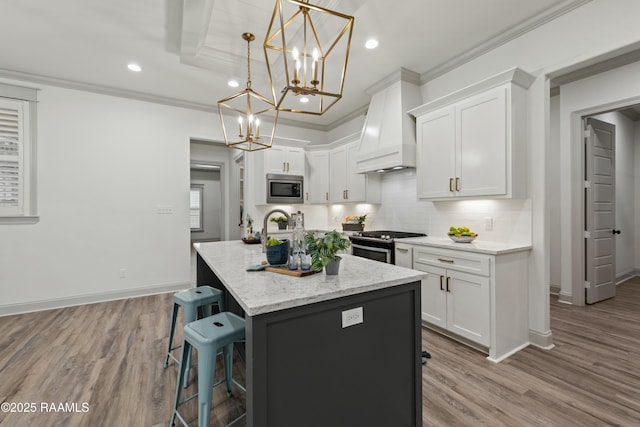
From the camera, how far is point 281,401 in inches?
49.3

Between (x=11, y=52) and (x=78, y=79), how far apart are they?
0.66m

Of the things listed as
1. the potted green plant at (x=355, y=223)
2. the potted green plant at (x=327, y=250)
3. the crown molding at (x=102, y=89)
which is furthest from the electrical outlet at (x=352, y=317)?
the crown molding at (x=102, y=89)

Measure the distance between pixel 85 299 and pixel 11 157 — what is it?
6.72 ft

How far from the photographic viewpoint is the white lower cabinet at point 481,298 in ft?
8.12

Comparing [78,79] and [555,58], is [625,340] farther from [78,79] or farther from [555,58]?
[78,79]

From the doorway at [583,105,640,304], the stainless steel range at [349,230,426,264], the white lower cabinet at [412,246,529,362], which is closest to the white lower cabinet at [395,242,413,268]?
the stainless steel range at [349,230,426,264]

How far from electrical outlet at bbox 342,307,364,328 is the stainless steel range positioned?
201 centimetres

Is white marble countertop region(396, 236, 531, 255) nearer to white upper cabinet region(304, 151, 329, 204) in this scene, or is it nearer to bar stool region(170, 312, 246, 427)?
bar stool region(170, 312, 246, 427)

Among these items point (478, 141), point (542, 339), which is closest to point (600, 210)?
point (542, 339)

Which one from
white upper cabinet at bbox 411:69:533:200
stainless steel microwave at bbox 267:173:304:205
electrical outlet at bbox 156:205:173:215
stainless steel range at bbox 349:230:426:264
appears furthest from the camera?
stainless steel microwave at bbox 267:173:304:205

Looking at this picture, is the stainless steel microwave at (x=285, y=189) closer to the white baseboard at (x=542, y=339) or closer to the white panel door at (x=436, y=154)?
the white panel door at (x=436, y=154)

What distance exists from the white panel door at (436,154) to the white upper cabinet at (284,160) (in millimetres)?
2355

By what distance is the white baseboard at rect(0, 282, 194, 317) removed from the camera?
3674 millimetres

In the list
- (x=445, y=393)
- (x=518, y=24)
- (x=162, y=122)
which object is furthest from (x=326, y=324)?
(x=162, y=122)
